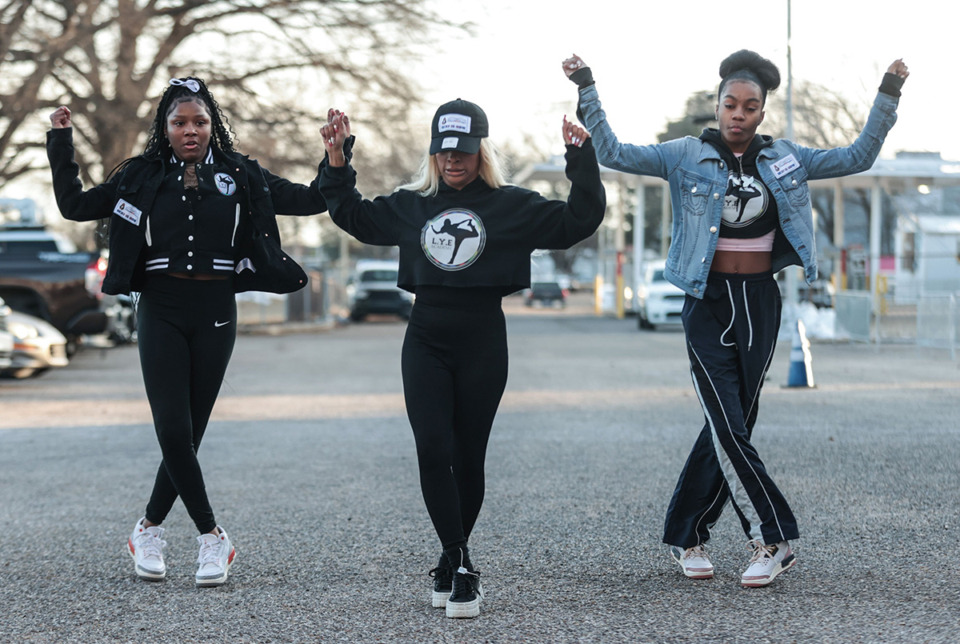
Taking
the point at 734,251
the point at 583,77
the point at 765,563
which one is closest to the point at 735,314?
the point at 734,251

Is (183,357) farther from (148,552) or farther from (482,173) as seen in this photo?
(482,173)

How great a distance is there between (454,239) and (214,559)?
1.61 meters

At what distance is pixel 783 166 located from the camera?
5152 mm

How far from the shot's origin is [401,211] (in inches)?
190

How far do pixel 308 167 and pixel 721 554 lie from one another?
23.9 m

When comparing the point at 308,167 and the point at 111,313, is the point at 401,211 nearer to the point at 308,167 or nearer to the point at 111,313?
the point at 111,313

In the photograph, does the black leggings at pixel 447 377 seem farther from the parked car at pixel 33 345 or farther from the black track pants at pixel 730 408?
the parked car at pixel 33 345

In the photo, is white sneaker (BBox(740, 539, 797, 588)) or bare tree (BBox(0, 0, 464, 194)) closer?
white sneaker (BBox(740, 539, 797, 588))

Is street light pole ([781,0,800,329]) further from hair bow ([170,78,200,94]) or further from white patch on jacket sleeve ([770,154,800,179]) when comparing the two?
hair bow ([170,78,200,94])

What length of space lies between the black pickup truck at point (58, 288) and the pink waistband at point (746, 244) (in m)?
15.8

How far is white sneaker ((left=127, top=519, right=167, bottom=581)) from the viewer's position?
527 centimetres

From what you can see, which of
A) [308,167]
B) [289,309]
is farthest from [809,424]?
[289,309]

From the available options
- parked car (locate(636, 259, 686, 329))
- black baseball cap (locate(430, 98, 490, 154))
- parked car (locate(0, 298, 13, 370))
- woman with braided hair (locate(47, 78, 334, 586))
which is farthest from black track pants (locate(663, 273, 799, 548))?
parked car (locate(636, 259, 686, 329))

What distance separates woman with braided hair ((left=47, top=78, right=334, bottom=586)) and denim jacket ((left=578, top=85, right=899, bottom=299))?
1231mm
